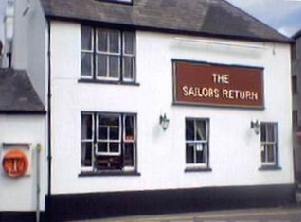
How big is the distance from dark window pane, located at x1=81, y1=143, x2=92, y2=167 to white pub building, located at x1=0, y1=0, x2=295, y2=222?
3cm

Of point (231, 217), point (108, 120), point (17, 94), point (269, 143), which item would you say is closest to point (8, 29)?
point (17, 94)

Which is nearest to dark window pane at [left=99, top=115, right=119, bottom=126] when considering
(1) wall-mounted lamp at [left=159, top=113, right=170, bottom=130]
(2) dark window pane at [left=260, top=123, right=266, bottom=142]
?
(1) wall-mounted lamp at [left=159, top=113, right=170, bottom=130]

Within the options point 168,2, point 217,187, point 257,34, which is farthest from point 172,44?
point 217,187

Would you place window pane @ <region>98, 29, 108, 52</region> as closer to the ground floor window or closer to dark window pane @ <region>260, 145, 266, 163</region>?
the ground floor window

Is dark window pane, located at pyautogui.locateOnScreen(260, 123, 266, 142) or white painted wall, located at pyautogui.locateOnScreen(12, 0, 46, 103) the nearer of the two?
white painted wall, located at pyautogui.locateOnScreen(12, 0, 46, 103)

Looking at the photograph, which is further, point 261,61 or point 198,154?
point 261,61

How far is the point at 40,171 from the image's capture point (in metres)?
15.0

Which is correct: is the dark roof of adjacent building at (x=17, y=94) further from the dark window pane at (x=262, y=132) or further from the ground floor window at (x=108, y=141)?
the dark window pane at (x=262, y=132)

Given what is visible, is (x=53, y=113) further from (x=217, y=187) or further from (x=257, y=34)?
(x=257, y=34)

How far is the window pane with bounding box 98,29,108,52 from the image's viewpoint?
16250mm

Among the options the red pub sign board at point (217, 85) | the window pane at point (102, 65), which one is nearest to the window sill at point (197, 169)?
the red pub sign board at point (217, 85)

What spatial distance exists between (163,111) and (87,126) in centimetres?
235

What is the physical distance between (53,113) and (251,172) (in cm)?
666

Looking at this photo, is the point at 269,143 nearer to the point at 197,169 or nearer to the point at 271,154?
the point at 271,154
